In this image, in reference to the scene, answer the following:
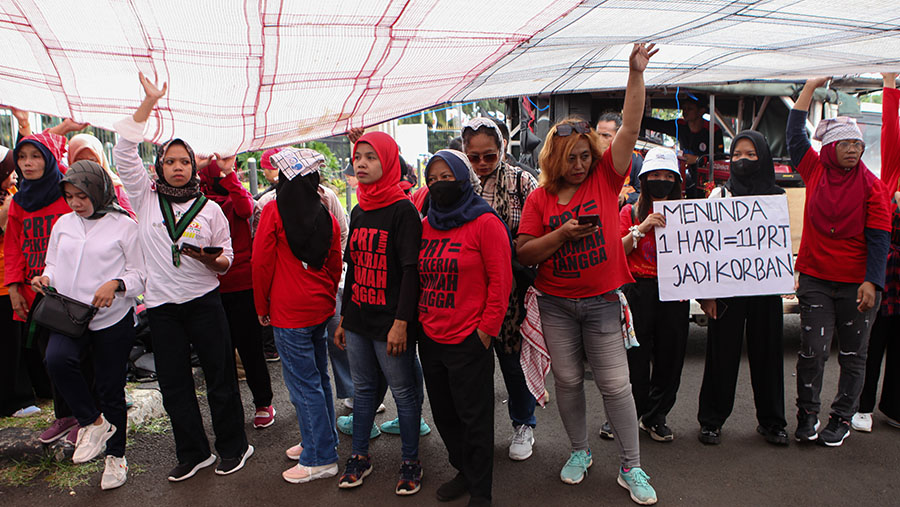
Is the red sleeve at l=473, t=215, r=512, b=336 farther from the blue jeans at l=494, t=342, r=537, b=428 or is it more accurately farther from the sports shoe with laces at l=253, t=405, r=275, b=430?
the sports shoe with laces at l=253, t=405, r=275, b=430

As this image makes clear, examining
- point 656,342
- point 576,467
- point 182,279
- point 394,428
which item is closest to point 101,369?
point 182,279

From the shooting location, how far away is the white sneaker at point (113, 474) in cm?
352

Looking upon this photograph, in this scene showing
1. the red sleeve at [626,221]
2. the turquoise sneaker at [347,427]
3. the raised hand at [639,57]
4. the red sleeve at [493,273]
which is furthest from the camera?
the turquoise sneaker at [347,427]

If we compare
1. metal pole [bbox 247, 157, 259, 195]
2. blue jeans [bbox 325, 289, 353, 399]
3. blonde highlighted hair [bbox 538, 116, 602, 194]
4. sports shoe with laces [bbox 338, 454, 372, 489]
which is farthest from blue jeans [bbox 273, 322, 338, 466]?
metal pole [bbox 247, 157, 259, 195]

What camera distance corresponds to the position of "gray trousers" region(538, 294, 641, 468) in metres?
3.20

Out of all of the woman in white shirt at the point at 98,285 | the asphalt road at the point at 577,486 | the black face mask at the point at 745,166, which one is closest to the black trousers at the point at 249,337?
the asphalt road at the point at 577,486

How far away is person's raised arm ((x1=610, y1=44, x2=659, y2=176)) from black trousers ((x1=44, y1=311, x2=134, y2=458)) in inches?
118

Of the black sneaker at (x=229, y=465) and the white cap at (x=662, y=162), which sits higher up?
the white cap at (x=662, y=162)

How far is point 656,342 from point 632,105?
1.69m

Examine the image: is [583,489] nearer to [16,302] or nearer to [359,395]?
[359,395]

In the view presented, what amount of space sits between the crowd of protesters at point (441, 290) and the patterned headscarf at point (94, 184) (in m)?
0.02

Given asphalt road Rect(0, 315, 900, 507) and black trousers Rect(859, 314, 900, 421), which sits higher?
black trousers Rect(859, 314, 900, 421)

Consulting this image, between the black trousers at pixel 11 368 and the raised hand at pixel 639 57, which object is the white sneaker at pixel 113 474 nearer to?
the black trousers at pixel 11 368

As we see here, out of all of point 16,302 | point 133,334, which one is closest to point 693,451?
point 133,334
